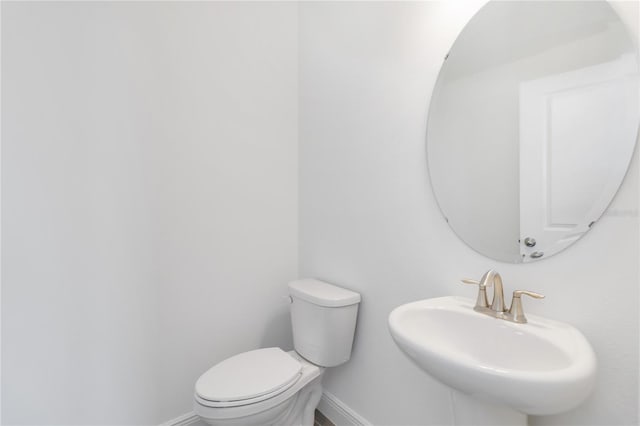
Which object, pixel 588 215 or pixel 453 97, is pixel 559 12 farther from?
pixel 588 215

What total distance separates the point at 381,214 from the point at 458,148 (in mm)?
403

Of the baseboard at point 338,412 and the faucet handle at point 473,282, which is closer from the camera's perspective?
the faucet handle at point 473,282

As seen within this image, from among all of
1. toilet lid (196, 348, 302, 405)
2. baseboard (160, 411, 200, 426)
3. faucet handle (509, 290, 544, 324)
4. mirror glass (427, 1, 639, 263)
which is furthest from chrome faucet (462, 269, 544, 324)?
baseboard (160, 411, 200, 426)

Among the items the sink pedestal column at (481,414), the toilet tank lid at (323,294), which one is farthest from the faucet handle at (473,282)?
the toilet tank lid at (323,294)

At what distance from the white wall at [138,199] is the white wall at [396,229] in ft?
0.84

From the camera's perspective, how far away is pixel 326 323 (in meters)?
1.36

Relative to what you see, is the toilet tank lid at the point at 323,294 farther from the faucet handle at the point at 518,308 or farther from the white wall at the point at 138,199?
the faucet handle at the point at 518,308

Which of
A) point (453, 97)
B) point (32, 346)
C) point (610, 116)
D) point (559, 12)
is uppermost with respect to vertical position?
point (559, 12)

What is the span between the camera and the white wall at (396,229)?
2.48 feet

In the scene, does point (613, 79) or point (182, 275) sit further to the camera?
point (182, 275)

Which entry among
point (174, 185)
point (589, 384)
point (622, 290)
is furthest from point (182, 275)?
point (622, 290)

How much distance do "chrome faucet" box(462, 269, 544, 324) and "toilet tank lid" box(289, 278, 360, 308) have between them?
573 mm

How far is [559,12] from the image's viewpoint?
850 millimetres

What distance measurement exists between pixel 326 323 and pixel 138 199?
3.23 ft
